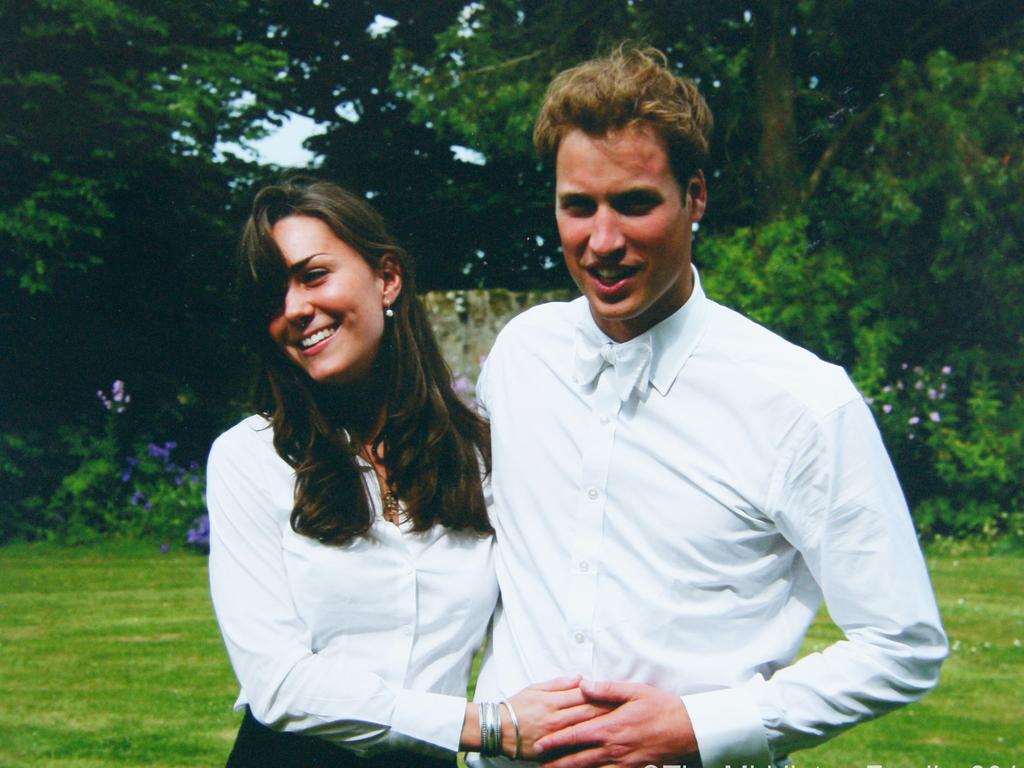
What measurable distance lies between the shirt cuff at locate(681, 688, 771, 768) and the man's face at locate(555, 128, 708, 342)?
791mm

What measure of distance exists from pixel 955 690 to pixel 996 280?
16.6 ft

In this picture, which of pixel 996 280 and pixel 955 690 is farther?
pixel 996 280

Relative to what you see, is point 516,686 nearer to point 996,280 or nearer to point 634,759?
point 634,759

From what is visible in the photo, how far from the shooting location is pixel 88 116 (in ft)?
32.4

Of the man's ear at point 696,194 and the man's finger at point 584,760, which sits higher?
the man's ear at point 696,194

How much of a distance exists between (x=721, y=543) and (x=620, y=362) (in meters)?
0.43

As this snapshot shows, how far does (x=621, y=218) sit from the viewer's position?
2.39 m

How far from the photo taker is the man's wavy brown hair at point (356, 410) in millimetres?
2691

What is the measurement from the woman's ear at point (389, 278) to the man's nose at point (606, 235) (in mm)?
767

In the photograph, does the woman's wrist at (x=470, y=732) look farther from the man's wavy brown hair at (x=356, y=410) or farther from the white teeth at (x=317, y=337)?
the white teeth at (x=317, y=337)

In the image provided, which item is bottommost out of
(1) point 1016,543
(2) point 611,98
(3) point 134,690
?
(1) point 1016,543

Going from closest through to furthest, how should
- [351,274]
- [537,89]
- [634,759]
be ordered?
[634,759], [351,274], [537,89]

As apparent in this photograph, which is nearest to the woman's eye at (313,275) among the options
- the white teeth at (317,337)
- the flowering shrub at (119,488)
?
the white teeth at (317,337)

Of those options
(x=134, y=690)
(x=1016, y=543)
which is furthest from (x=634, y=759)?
(x=1016, y=543)
